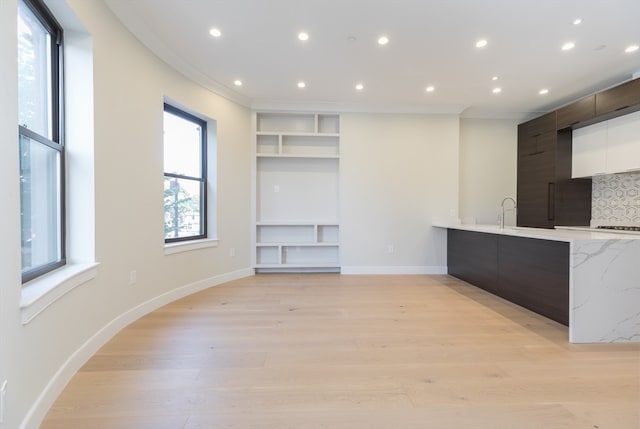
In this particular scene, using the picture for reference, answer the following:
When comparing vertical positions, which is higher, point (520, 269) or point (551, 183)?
point (551, 183)

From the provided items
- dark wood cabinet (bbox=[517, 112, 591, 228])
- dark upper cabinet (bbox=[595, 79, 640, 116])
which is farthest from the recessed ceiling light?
dark wood cabinet (bbox=[517, 112, 591, 228])

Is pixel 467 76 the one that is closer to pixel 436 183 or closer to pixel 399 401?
pixel 436 183

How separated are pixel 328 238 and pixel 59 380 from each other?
368cm

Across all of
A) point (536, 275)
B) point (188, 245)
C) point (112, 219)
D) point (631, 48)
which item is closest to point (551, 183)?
point (631, 48)

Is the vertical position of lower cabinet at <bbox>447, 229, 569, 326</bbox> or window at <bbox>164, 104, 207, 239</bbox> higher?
window at <bbox>164, 104, 207, 239</bbox>

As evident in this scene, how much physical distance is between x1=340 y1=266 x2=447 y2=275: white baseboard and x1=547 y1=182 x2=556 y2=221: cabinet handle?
1.67 metres

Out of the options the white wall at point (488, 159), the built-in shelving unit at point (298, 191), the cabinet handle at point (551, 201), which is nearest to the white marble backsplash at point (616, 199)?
the cabinet handle at point (551, 201)

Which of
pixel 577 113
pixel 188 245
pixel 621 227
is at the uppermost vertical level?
pixel 577 113

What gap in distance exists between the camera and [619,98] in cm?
341

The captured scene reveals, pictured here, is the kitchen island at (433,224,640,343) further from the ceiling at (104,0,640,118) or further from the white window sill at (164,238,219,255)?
the white window sill at (164,238,219,255)

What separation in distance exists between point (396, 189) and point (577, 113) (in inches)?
99.8

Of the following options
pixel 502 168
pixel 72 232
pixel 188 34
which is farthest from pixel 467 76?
pixel 72 232

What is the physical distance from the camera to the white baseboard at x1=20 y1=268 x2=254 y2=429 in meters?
1.39

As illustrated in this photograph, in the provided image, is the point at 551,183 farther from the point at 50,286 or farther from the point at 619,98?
the point at 50,286
